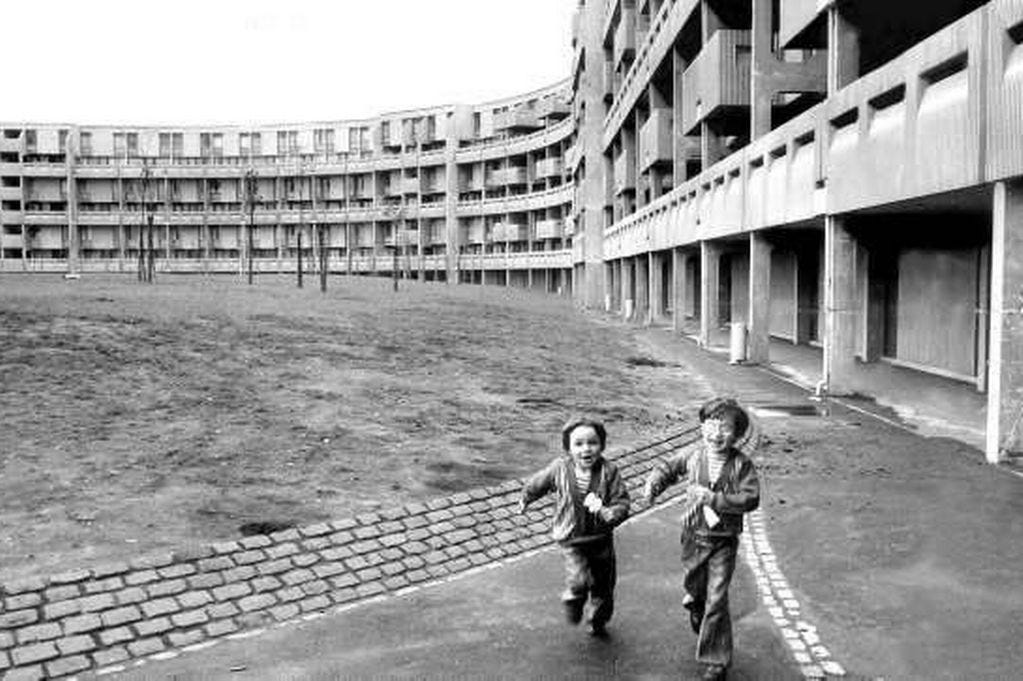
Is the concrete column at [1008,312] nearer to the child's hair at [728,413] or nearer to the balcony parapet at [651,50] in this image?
the child's hair at [728,413]

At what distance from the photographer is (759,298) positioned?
859 inches

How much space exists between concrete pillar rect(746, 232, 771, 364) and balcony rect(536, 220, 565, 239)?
198 feet

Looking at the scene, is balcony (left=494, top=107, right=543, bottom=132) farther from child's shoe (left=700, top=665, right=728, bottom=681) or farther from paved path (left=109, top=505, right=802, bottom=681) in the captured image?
child's shoe (left=700, top=665, right=728, bottom=681)

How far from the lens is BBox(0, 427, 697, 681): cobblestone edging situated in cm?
639

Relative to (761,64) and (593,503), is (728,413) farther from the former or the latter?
(761,64)

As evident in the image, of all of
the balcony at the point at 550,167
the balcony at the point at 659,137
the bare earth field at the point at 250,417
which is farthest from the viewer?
the balcony at the point at 550,167

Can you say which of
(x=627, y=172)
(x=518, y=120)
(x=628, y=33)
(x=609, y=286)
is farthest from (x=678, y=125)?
(x=518, y=120)

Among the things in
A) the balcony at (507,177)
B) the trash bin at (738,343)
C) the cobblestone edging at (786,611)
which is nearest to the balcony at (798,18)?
the trash bin at (738,343)

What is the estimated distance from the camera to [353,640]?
21.5 ft

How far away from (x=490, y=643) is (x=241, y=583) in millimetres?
2074

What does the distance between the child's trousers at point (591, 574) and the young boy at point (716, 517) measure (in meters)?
0.60

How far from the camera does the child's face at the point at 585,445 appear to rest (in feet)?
20.0

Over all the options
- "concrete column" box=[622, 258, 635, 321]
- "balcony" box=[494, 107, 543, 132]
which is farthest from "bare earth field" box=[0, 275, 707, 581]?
"balcony" box=[494, 107, 543, 132]

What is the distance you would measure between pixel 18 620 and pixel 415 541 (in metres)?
3.16
